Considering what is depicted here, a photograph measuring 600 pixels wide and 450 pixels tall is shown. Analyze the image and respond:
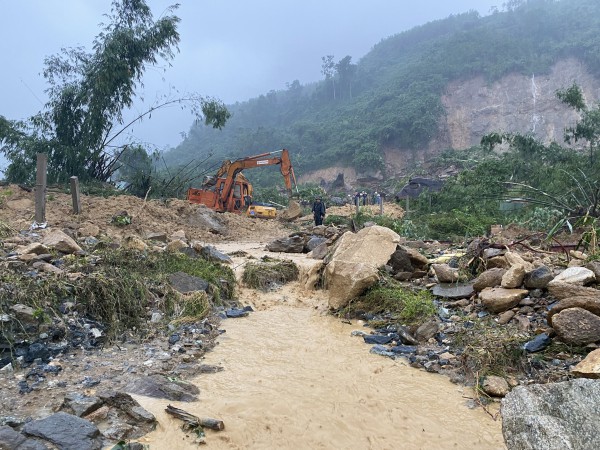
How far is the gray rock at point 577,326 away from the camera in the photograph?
13.2 feet

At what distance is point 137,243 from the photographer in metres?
7.61

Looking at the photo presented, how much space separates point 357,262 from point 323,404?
10.5ft

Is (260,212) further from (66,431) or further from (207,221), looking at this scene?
(66,431)

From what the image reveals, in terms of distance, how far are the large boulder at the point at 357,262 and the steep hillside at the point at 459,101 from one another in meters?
36.5

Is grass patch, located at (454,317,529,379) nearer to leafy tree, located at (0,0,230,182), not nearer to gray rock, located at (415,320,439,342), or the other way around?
gray rock, located at (415,320,439,342)

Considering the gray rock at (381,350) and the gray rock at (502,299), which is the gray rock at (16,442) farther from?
the gray rock at (502,299)

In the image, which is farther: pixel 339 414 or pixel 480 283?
pixel 480 283

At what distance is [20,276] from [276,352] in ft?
9.53

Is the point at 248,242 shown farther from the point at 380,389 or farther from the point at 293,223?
the point at 380,389

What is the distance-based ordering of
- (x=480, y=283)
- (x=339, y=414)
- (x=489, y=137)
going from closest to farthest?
(x=339, y=414) < (x=480, y=283) < (x=489, y=137)

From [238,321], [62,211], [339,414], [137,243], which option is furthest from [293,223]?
[339,414]

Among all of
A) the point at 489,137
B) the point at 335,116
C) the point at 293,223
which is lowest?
the point at 293,223

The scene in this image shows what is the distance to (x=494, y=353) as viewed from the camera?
13.8 ft

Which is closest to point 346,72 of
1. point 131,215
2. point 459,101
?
point 459,101
